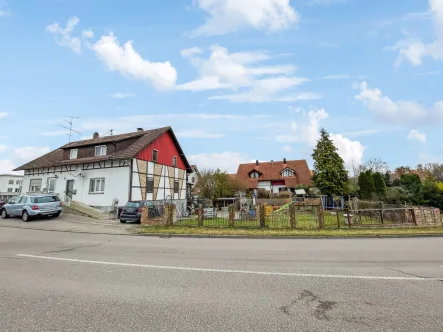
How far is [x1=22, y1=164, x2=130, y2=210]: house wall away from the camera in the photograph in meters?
23.6

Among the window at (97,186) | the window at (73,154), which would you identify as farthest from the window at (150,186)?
the window at (73,154)

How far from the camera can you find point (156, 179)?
27.3m

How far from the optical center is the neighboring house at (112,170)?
23922 mm

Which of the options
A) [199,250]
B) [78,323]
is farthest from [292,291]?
[199,250]

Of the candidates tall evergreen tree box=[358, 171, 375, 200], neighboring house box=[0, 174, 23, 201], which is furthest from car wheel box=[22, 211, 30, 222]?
neighboring house box=[0, 174, 23, 201]

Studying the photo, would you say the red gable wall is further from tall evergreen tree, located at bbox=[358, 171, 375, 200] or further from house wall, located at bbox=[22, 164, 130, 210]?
tall evergreen tree, located at bbox=[358, 171, 375, 200]

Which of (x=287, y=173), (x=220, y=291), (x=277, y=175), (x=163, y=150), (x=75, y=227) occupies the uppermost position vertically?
(x=163, y=150)

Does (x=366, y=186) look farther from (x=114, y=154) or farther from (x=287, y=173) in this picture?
(x=114, y=154)

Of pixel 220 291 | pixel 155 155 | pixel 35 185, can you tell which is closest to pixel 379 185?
pixel 155 155

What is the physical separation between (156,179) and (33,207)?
11.6 metres

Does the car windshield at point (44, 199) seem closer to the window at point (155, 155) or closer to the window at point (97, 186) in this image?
the window at point (97, 186)

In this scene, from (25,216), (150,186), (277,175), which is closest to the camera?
(25,216)

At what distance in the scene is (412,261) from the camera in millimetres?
7266

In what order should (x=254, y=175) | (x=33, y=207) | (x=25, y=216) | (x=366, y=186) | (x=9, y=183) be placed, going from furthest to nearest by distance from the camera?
(x=9, y=183) → (x=254, y=175) → (x=366, y=186) → (x=25, y=216) → (x=33, y=207)
